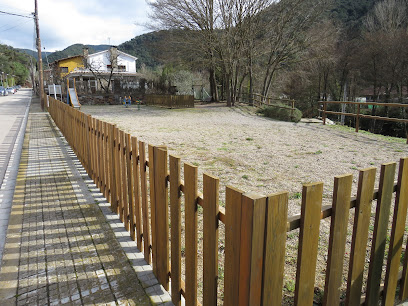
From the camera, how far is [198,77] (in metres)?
39.6

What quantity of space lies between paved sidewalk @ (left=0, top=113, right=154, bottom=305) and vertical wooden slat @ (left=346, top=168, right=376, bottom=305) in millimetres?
1368

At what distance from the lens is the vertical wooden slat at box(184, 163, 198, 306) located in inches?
68.5

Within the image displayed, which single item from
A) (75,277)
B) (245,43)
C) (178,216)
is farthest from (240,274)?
(245,43)

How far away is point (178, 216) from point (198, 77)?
39023 mm

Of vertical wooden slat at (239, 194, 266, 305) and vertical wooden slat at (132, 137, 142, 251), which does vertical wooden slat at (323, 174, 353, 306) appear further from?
vertical wooden slat at (132, 137, 142, 251)

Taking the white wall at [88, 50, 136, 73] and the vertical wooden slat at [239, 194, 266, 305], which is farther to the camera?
the white wall at [88, 50, 136, 73]

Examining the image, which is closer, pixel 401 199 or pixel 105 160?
pixel 401 199

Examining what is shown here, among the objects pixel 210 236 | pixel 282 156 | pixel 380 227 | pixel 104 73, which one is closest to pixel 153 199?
pixel 210 236

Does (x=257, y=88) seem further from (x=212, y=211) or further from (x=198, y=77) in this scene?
(x=212, y=211)

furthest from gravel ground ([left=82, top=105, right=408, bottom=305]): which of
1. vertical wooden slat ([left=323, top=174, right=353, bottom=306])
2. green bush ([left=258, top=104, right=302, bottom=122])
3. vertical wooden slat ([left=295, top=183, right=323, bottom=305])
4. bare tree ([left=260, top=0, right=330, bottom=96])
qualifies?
bare tree ([left=260, top=0, right=330, bottom=96])

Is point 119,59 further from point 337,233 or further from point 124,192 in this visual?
point 337,233

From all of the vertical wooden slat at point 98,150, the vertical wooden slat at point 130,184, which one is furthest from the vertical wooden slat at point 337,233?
the vertical wooden slat at point 98,150

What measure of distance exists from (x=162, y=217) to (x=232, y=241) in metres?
0.98

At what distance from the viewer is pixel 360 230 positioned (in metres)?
1.67
